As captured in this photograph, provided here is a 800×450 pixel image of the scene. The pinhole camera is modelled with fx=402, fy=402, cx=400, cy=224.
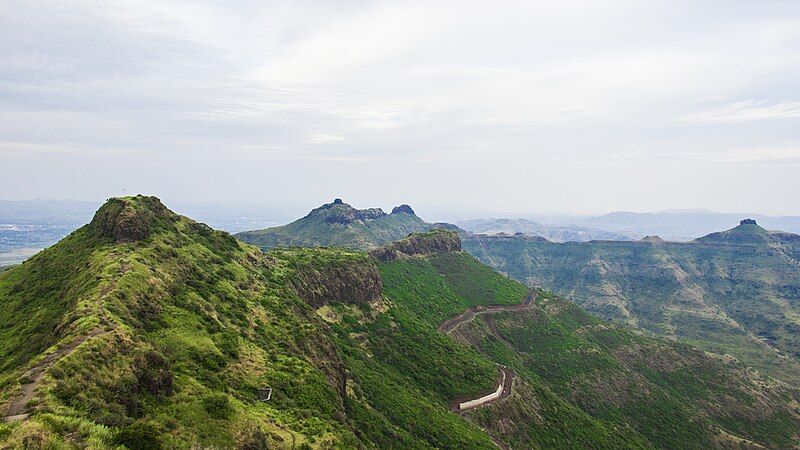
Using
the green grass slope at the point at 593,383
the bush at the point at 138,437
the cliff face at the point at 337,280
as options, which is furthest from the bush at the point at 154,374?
the green grass slope at the point at 593,383

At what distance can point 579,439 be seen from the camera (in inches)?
3738

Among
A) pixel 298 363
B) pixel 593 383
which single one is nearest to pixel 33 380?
pixel 298 363

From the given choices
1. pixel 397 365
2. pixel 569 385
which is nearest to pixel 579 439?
pixel 569 385

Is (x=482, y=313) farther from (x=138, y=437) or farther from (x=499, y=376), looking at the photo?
(x=138, y=437)

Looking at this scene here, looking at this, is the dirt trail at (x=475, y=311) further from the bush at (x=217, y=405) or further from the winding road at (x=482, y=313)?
the bush at (x=217, y=405)

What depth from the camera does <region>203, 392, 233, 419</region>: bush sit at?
38625 millimetres

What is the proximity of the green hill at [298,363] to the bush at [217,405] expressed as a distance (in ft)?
0.92

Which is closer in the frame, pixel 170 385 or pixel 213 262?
pixel 170 385

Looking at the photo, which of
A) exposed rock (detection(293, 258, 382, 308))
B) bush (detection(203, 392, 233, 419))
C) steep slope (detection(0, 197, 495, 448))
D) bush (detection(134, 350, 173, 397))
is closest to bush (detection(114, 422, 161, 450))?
steep slope (detection(0, 197, 495, 448))

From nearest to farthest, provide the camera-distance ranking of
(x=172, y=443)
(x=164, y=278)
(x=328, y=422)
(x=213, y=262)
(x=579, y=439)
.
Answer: (x=172, y=443) → (x=328, y=422) → (x=164, y=278) → (x=213, y=262) → (x=579, y=439)

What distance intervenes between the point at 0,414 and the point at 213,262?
46724 mm

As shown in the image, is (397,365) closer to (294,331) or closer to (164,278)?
(294,331)

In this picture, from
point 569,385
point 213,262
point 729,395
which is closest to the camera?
point 213,262

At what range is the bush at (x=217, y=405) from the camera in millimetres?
38625
